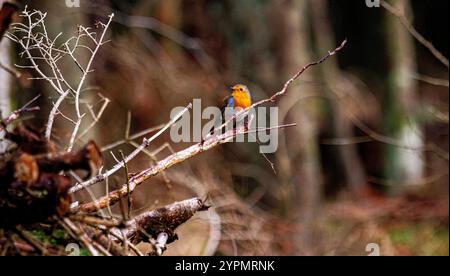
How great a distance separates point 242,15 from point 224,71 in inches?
46.2

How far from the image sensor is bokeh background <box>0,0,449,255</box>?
22.7ft

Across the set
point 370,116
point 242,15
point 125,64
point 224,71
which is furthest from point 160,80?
point 370,116

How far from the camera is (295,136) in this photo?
8.57m

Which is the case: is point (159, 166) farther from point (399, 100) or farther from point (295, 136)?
point (399, 100)

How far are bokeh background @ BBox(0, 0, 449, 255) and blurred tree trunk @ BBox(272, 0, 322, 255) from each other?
0.02m

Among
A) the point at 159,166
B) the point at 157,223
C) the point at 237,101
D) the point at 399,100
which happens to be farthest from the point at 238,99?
the point at 399,100

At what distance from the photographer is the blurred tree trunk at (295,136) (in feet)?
27.4

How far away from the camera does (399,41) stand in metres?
11.3

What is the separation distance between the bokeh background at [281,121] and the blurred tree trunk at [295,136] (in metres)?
0.02

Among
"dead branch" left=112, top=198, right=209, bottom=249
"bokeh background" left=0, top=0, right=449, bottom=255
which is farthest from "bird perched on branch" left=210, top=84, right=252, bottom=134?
"dead branch" left=112, top=198, right=209, bottom=249

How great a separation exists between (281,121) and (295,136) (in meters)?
0.30

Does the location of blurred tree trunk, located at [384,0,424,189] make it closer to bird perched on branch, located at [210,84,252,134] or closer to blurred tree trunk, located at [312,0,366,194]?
blurred tree trunk, located at [312,0,366,194]

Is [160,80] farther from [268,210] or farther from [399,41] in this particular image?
[399,41]

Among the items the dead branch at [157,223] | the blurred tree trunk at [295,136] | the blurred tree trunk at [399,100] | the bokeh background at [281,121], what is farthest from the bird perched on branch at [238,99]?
the blurred tree trunk at [399,100]
